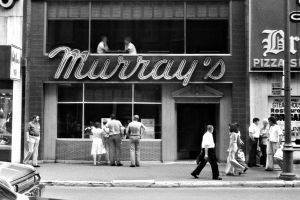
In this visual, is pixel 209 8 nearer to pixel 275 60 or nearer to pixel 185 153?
pixel 275 60

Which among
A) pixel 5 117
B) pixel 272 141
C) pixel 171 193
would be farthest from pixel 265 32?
pixel 5 117

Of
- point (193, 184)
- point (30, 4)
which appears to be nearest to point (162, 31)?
Result: point (30, 4)

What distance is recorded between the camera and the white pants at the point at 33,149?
17.4 meters

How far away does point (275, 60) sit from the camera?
60.7ft

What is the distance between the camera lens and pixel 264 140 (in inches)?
703

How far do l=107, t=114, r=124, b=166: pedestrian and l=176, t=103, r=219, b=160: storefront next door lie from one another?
8.81 ft

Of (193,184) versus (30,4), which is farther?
(30,4)

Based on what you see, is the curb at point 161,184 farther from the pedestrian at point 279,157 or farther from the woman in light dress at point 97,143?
the woman in light dress at point 97,143

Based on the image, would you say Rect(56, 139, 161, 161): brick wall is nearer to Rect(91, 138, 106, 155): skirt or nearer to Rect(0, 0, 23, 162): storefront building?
Rect(91, 138, 106, 155): skirt

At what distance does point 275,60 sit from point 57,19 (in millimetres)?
8361

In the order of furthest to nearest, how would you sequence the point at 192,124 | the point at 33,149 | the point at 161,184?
the point at 192,124 → the point at 33,149 → the point at 161,184

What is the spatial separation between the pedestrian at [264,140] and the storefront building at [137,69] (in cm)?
99

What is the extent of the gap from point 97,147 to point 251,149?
5507 mm

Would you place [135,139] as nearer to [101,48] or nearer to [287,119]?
[101,48]
